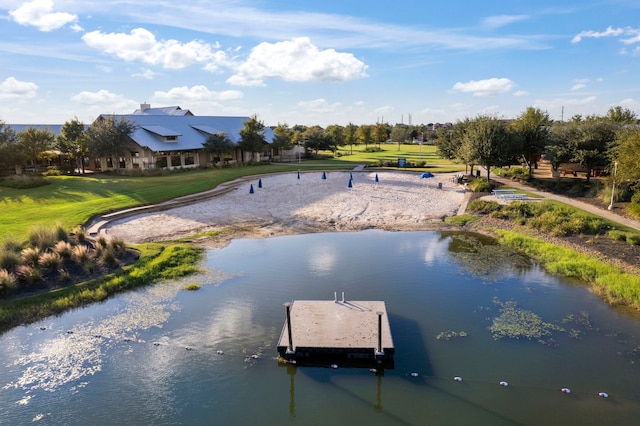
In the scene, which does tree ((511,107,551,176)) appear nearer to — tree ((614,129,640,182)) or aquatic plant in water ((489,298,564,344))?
tree ((614,129,640,182))

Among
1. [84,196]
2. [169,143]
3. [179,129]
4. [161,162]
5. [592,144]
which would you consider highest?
[179,129]

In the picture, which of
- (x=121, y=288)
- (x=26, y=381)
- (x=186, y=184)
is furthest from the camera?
(x=186, y=184)

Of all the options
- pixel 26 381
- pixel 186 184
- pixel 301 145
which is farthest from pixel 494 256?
pixel 301 145

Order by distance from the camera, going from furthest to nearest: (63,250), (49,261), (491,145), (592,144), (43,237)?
(491,145), (592,144), (43,237), (63,250), (49,261)

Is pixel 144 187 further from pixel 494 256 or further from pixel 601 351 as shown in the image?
pixel 601 351

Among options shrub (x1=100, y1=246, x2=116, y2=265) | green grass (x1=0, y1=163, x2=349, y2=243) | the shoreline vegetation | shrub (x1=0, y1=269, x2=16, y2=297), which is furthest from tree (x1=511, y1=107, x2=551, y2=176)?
shrub (x1=0, y1=269, x2=16, y2=297)

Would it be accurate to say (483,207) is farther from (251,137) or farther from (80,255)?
(251,137)

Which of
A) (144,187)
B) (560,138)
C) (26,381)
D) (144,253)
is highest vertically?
(560,138)

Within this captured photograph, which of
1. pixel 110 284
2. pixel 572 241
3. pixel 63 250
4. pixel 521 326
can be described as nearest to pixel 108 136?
pixel 63 250
